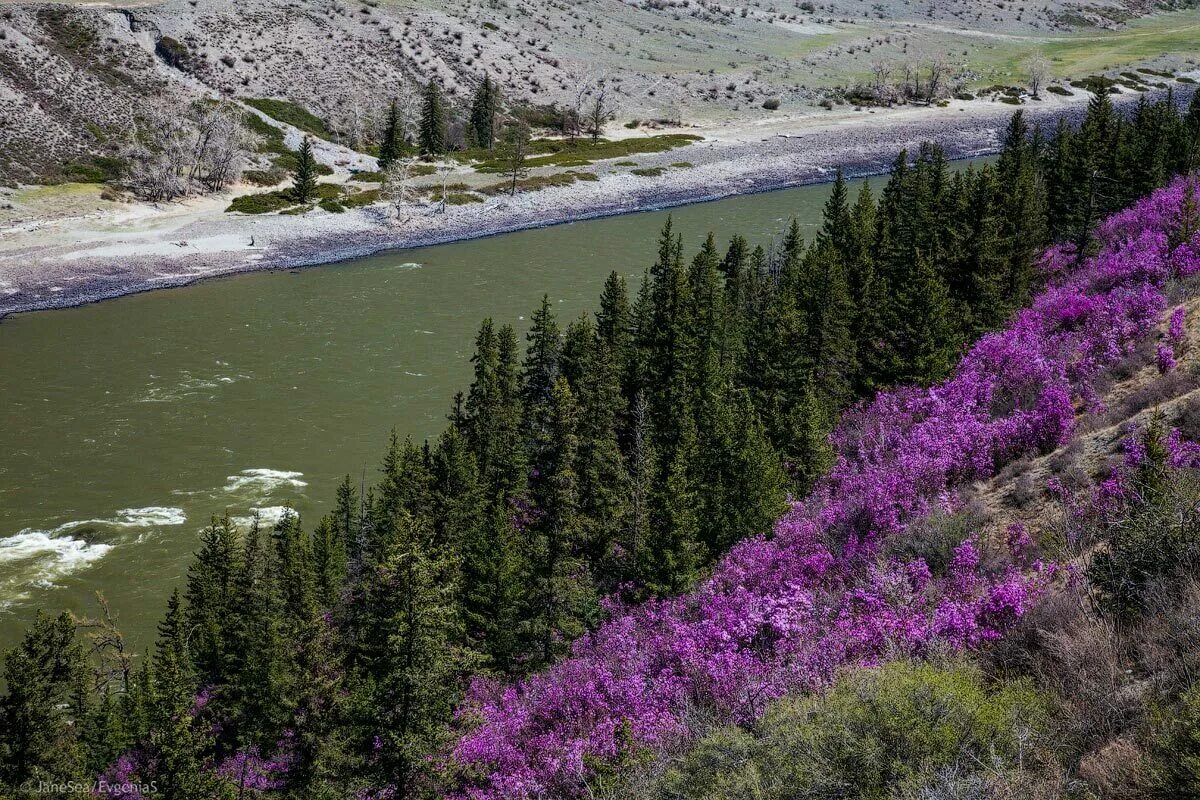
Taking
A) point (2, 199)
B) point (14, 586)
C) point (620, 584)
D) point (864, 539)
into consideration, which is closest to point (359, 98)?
point (2, 199)

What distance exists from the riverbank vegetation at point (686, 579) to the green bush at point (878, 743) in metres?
0.05

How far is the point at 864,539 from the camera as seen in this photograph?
21.1 m

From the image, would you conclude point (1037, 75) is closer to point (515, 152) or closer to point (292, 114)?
point (515, 152)

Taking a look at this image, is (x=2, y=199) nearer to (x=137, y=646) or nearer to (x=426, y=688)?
(x=137, y=646)

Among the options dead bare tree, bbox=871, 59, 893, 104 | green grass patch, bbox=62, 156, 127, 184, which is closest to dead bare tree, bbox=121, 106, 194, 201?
green grass patch, bbox=62, 156, 127, 184

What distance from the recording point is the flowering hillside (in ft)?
53.2

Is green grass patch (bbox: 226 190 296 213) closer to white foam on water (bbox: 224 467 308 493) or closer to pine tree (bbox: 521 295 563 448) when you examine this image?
white foam on water (bbox: 224 467 308 493)

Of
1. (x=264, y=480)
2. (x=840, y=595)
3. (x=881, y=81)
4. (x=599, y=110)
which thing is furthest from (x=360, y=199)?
(x=881, y=81)

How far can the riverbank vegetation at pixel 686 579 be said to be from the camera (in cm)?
1376

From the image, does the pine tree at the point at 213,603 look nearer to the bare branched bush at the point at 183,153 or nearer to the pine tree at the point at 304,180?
the pine tree at the point at 304,180

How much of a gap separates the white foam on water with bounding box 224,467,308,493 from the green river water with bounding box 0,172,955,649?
0.35 feet

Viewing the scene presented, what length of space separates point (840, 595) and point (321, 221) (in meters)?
84.6

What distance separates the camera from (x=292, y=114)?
122 m

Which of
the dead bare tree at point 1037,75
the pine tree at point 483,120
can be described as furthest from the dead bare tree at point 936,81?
the pine tree at point 483,120
